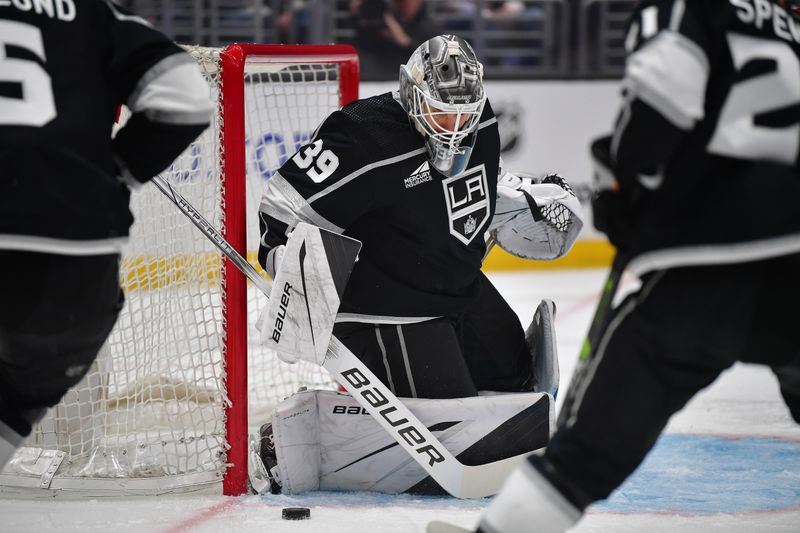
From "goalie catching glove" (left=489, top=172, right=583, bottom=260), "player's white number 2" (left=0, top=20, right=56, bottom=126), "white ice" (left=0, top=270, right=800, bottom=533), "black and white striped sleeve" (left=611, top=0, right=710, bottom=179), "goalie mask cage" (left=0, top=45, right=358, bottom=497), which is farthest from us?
"goalie catching glove" (left=489, top=172, right=583, bottom=260)

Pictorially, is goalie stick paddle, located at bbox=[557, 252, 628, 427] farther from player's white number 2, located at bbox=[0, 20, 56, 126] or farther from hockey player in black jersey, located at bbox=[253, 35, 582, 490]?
player's white number 2, located at bbox=[0, 20, 56, 126]

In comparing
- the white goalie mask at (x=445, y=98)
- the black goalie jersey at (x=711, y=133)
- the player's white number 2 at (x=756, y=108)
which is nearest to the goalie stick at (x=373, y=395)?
the white goalie mask at (x=445, y=98)

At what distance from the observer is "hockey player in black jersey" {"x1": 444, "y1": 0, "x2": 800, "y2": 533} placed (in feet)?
5.47

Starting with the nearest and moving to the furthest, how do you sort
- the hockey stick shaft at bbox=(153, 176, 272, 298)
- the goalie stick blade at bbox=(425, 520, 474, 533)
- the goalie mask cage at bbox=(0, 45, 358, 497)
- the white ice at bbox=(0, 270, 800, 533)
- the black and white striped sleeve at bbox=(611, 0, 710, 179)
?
the black and white striped sleeve at bbox=(611, 0, 710, 179), the goalie stick blade at bbox=(425, 520, 474, 533), the white ice at bbox=(0, 270, 800, 533), the hockey stick shaft at bbox=(153, 176, 272, 298), the goalie mask cage at bbox=(0, 45, 358, 497)

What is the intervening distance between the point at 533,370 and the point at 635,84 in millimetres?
1383

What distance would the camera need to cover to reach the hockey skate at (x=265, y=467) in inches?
101

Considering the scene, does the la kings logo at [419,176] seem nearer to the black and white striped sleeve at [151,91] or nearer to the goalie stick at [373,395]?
the goalie stick at [373,395]

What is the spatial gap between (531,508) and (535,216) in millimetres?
1309

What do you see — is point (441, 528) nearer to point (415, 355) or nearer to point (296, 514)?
point (296, 514)

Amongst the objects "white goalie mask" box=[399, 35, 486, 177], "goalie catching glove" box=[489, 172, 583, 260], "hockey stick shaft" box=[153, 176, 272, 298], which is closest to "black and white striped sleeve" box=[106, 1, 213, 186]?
"hockey stick shaft" box=[153, 176, 272, 298]

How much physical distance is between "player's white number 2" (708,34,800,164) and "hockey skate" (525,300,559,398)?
3.77ft

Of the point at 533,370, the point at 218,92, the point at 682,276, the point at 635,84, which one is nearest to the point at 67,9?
the point at 218,92

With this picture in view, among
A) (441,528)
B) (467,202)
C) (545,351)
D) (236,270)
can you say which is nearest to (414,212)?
(467,202)

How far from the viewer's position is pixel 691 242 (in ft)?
5.52
